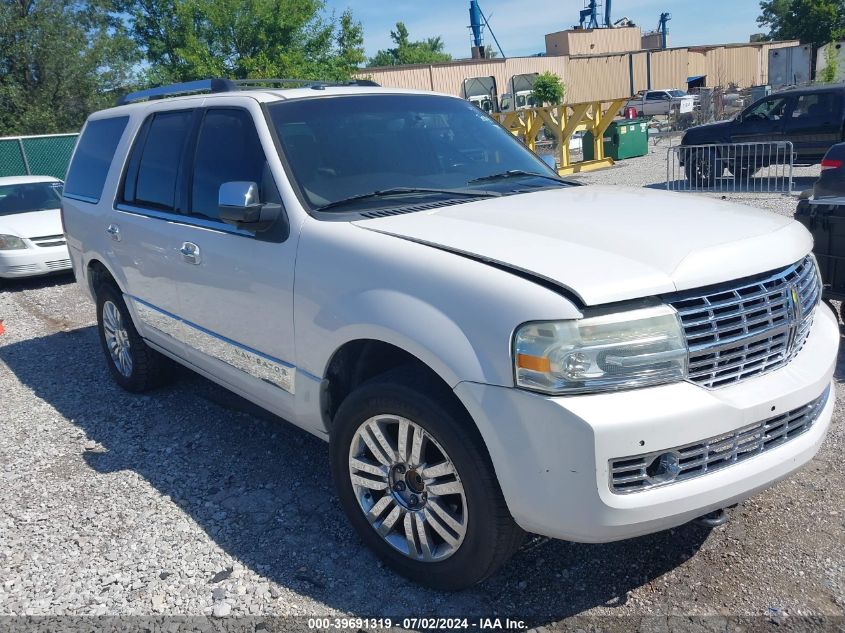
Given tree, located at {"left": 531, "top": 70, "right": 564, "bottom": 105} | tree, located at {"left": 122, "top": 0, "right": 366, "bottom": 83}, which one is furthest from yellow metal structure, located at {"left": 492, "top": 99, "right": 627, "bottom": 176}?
tree, located at {"left": 531, "top": 70, "right": 564, "bottom": 105}

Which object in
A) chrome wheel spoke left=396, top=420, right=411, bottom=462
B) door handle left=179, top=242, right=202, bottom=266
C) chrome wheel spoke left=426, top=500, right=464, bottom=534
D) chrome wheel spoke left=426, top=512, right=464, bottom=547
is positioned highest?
door handle left=179, top=242, right=202, bottom=266

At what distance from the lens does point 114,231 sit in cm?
489

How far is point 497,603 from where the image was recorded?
2918mm

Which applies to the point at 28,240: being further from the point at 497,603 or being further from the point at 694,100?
the point at 694,100

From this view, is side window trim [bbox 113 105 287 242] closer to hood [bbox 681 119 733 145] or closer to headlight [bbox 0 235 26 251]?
headlight [bbox 0 235 26 251]

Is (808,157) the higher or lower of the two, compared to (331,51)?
lower

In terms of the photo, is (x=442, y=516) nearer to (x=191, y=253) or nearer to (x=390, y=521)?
(x=390, y=521)

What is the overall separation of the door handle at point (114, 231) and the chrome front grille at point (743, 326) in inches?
147

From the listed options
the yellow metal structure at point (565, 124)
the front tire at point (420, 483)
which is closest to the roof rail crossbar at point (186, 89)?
the front tire at point (420, 483)

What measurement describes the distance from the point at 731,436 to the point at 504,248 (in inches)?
40.0

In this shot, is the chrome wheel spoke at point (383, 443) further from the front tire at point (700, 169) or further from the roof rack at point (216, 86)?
the front tire at point (700, 169)

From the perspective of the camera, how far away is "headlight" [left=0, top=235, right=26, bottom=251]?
10.0 meters

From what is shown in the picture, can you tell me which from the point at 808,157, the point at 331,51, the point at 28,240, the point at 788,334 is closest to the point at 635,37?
the point at 331,51

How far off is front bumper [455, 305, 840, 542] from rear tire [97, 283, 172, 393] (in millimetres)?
3416
